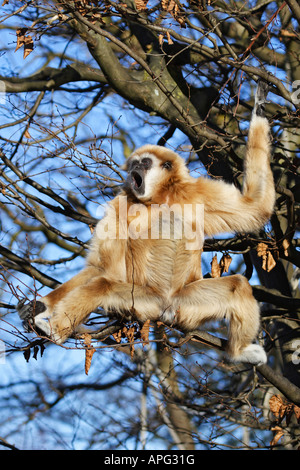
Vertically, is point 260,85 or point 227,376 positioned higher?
point 260,85

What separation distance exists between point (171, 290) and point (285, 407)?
1518 mm

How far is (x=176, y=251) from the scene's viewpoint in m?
5.53

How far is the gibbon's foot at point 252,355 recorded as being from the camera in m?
5.12

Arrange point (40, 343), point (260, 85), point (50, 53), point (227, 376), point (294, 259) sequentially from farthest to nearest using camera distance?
point (227, 376) → point (50, 53) → point (294, 259) → point (260, 85) → point (40, 343)

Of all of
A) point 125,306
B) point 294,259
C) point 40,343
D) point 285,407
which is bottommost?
point 285,407

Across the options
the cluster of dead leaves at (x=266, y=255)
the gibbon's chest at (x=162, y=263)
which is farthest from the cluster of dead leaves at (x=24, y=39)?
the cluster of dead leaves at (x=266, y=255)

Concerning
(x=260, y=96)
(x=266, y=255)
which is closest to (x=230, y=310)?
(x=266, y=255)

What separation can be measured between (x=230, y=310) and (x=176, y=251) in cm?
78

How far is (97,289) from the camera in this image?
5.10 metres

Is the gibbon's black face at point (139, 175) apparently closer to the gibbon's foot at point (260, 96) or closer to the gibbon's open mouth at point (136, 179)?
the gibbon's open mouth at point (136, 179)

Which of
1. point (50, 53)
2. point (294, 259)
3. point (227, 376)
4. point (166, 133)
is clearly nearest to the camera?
point (294, 259)

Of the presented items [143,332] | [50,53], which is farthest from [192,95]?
[143,332]

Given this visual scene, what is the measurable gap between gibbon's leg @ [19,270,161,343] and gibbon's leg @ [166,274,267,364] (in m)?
0.29

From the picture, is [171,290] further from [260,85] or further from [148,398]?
[148,398]
